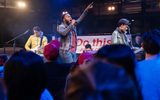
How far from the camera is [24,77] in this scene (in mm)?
1898

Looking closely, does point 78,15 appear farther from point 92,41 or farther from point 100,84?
point 100,84

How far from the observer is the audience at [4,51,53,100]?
1834 millimetres

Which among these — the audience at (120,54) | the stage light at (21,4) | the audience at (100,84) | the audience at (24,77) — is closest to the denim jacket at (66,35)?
the audience at (24,77)

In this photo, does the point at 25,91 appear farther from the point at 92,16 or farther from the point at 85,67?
the point at 92,16

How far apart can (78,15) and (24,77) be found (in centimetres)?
1200

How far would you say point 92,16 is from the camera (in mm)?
13891

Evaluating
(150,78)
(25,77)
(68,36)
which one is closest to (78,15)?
(68,36)

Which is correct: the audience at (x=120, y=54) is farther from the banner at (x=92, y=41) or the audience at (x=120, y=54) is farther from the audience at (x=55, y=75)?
the banner at (x=92, y=41)

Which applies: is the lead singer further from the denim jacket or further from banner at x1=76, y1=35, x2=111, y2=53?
banner at x1=76, y1=35, x2=111, y2=53

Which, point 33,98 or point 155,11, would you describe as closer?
point 33,98

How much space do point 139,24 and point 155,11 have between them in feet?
2.60

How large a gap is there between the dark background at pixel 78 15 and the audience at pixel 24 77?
34.1 feet

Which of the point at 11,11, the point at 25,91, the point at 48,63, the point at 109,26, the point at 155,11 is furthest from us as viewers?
the point at 11,11

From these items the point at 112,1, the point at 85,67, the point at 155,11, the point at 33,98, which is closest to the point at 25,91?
the point at 33,98
